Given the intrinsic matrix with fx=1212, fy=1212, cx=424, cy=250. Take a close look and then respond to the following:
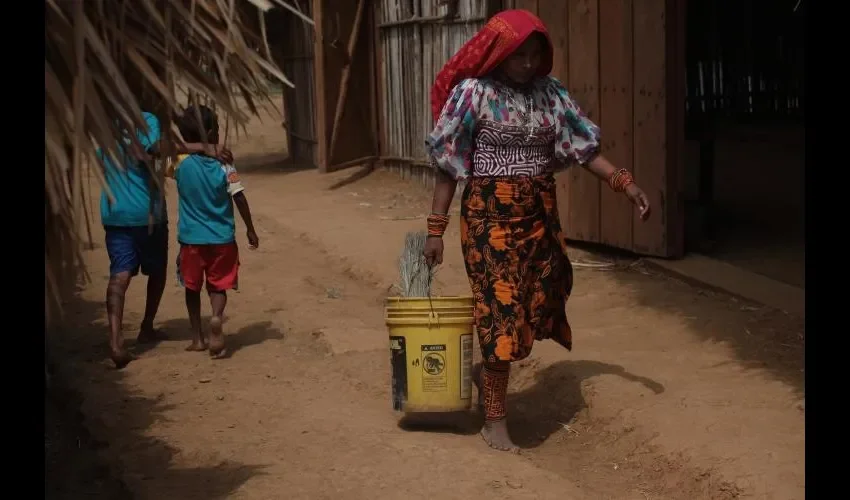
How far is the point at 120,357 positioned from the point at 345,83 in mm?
7473

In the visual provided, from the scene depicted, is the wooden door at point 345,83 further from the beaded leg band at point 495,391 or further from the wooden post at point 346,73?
the beaded leg band at point 495,391

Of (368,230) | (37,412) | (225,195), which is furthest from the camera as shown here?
(368,230)

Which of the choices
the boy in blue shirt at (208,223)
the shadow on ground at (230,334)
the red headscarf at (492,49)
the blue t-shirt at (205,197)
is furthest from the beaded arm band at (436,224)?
the shadow on ground at (230,334)

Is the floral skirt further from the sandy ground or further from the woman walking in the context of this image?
the sandy ground

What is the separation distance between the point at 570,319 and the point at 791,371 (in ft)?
5.13

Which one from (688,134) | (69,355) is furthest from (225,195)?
(688,134)

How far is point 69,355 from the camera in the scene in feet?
22.8

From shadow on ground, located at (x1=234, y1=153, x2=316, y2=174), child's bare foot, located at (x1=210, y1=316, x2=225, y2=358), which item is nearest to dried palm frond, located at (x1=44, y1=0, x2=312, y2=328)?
child's bare foot, located at (x1=210, y1=316, x2=225, y2=358)

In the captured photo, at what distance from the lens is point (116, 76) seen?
335 cm

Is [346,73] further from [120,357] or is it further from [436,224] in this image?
[436,224]

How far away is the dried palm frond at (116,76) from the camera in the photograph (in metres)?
3.28

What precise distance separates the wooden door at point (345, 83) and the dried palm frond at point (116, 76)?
965 cm

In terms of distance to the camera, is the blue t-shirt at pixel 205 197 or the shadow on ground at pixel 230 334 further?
the shadow on ground at pixel 230 334

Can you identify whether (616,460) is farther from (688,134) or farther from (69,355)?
(688,134)
